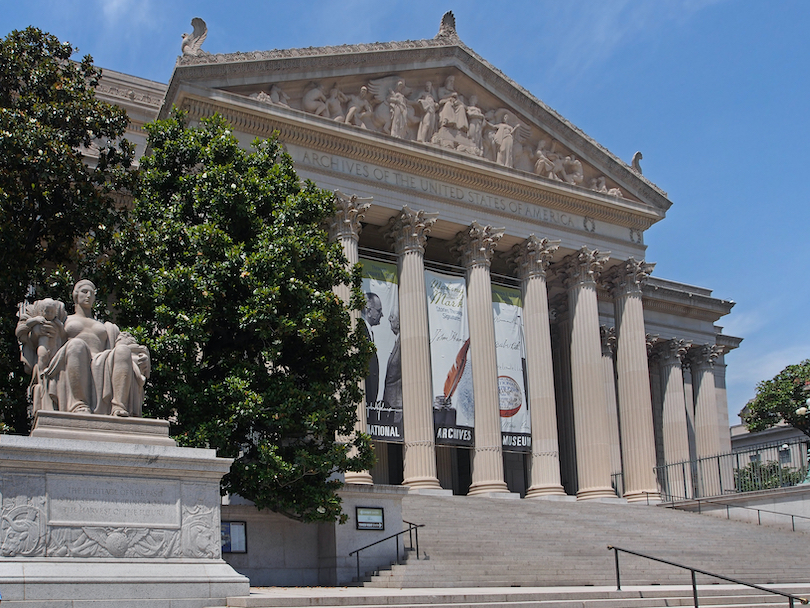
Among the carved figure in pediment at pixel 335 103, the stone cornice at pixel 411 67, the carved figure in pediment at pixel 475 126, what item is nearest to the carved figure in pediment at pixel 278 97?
the stone cornice at pixel 411 67

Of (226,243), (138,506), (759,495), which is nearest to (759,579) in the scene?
(759,495)

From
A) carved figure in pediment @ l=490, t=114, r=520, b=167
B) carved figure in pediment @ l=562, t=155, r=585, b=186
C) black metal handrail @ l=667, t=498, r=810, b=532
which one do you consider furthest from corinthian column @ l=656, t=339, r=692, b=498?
carved figure in pediment @ l=490, t=114, r=520, b=167

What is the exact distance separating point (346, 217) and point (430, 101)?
605cm

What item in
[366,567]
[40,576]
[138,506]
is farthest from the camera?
[366,567]

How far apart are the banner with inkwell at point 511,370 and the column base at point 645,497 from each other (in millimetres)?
4944

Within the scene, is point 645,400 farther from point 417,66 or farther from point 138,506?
point 138,506

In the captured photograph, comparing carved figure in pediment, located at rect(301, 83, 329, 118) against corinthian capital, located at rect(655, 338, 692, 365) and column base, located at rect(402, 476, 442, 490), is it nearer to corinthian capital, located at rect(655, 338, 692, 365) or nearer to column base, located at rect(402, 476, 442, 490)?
column base, located at rect(402, 476, 442, 490)

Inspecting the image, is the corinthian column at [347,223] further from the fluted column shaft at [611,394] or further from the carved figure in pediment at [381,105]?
the fluted column shaft at [611,394]

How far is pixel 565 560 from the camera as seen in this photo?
2191 centimetres

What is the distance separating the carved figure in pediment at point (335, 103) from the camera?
31.2m

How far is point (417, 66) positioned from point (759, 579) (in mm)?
19975

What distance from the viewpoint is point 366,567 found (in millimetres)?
→ 19938

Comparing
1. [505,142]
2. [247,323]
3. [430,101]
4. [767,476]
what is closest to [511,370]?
[505,142]

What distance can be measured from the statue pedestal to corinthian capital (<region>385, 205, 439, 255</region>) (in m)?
19.4
